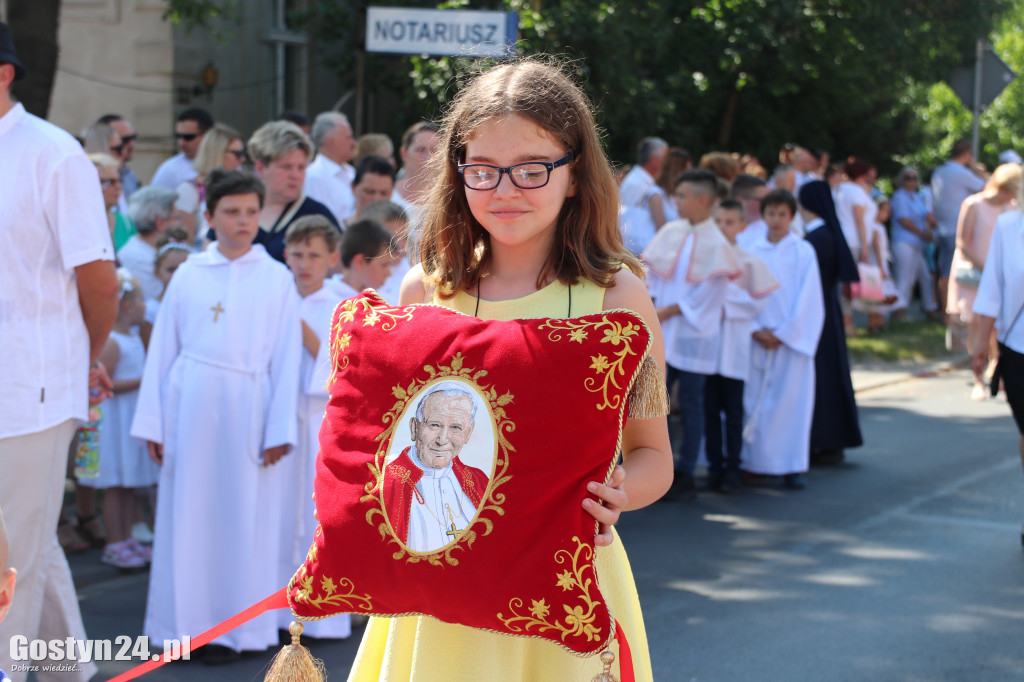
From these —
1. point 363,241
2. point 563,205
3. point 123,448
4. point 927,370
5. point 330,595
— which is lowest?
point 927,370

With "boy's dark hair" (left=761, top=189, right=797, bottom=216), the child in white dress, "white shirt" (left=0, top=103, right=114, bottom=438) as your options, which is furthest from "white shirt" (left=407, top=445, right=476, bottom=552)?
"boy's dark hair" (left=761, top=189, right=797, bottom=216)

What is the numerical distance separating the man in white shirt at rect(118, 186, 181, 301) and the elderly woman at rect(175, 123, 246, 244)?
41cm

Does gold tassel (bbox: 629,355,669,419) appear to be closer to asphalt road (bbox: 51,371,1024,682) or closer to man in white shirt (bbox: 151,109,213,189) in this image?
asphalt road (bbox: 51,371,1024,682)

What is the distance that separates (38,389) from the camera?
142 inches

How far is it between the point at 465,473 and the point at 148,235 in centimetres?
549

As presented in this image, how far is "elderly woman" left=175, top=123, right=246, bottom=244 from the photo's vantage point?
7.63 metres

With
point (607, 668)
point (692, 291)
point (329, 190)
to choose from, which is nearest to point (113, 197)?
point (329, 190)

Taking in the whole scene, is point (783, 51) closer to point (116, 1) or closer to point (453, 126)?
point (116, 1)

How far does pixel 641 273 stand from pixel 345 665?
2834mm

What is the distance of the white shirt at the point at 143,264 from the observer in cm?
683

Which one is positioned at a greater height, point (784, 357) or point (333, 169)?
point (333, 169)

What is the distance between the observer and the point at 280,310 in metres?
4.83

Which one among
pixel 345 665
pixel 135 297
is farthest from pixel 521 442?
pixel 135 297

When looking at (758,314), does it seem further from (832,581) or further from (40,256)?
(40,256)
